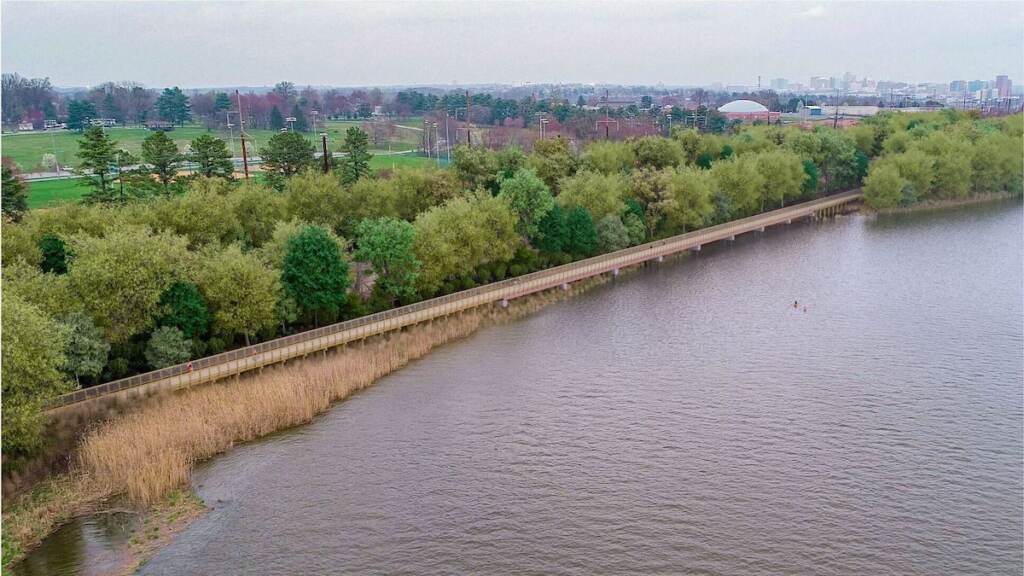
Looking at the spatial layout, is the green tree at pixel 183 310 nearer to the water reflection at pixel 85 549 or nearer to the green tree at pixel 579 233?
the water reflection at pixel 85 549

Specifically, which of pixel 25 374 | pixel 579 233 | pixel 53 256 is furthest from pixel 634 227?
pixel 25 374

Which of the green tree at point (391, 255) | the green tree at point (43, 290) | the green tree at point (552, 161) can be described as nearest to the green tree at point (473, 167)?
the green tree at point (552, 161)

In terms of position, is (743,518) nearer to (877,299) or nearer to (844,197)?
(877,299)

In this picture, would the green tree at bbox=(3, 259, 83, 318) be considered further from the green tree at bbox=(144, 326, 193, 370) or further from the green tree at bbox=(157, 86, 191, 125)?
the green tree at bbox=(157, 86, 191, 125)

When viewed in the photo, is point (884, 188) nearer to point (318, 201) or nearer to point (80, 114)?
point (318, 201)

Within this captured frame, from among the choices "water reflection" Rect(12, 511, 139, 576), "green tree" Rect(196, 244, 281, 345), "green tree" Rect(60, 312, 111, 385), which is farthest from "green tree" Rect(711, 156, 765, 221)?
"water reflection" Rect(12, 511, 139, 576)
